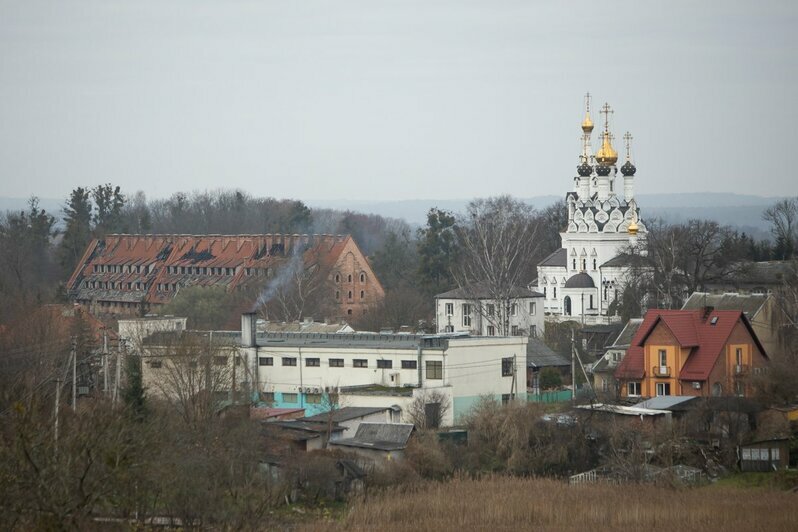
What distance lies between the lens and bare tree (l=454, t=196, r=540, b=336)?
210ft

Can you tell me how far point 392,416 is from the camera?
39938 mm

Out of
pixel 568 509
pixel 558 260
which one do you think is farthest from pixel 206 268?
pixel 568 509

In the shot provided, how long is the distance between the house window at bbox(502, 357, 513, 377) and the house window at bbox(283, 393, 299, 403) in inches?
220

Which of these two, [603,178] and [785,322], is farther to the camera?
[603,178]

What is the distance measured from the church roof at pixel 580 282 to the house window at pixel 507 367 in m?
33.7

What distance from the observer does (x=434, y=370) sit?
42594mm

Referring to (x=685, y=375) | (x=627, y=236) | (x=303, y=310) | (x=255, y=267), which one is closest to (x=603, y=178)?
(x=627, y=236)

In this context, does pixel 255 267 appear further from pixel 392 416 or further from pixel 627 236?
pixel 392 416

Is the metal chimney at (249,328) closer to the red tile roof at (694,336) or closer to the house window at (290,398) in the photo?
the house window at (290,398)

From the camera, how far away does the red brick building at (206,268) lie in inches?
2810

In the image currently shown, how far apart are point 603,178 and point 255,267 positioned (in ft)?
72.9

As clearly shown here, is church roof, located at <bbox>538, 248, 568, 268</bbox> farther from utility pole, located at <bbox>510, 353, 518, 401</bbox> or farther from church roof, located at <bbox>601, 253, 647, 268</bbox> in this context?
utility pole, located at <bbox>510, 353, 518, 401</bbox>

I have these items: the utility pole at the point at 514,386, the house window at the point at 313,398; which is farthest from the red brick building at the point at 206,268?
the house window at the point at 313,398

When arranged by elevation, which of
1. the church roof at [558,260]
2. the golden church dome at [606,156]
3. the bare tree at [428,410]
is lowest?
the bare tree at [428,410]
